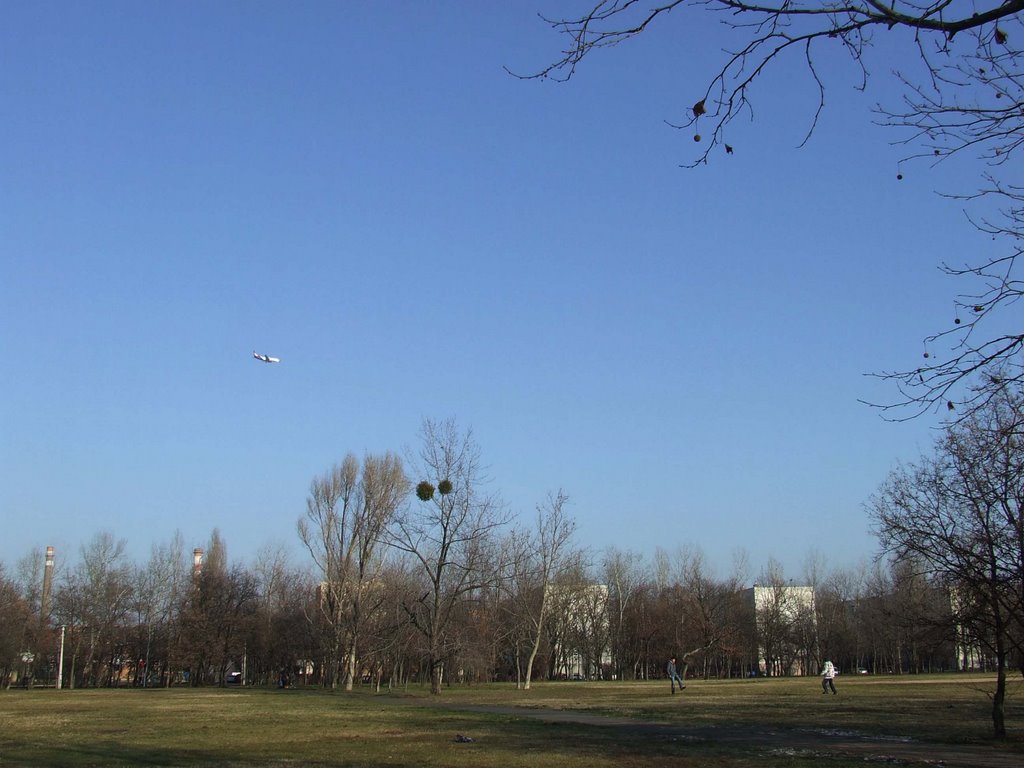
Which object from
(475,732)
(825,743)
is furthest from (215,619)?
(825,743)

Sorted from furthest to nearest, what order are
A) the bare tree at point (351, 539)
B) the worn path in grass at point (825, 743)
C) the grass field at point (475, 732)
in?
1. the bare tree at point (351, 539)
2. the grass field at point (475, 732)
3. the worn path in grass at point (825, 743)

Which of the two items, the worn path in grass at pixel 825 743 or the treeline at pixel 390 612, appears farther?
the treeline at pixel 390 612

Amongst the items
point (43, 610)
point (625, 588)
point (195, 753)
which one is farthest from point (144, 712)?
point (625, 588)

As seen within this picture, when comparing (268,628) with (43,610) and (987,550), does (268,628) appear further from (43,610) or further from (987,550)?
(987,550)

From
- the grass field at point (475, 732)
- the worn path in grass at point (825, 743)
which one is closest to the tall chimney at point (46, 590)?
the grass field at point (475, 732)

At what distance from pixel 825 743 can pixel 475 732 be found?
835 centimetres

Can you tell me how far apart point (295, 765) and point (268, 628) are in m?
69.8

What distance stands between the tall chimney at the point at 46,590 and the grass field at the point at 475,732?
5192 centimetres

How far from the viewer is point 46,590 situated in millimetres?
84625

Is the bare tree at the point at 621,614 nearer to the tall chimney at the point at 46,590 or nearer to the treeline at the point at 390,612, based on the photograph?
the treeline at the point at 390,612

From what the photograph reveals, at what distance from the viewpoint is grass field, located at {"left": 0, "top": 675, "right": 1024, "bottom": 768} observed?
15422mm

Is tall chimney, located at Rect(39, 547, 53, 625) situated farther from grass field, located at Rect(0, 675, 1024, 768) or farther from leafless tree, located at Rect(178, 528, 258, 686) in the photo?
grass field, located at Rect(0, 675, 1024, 768)

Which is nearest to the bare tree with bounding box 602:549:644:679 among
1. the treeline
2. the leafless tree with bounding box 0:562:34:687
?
the treeline

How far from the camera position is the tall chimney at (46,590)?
3150 inches
